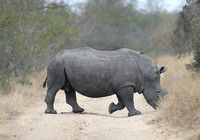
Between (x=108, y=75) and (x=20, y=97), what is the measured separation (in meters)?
2.96

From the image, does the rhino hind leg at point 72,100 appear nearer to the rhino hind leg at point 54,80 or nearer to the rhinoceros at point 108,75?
the rhinoceros at point 108,75

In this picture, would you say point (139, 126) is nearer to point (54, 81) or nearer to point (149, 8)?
point (54, 81)

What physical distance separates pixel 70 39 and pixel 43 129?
11.2 m

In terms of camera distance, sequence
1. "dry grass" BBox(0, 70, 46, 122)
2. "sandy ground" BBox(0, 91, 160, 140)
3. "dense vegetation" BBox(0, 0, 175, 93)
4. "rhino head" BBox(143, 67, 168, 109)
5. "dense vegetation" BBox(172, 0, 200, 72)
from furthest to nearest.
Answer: "dense vegetation" BBox(172, 0, 200, 72)
"dense vegetation" BBox(0, 0, 175, 93)
"rhino head" BBox(143, 67, 168, 109)
"dry grass" BBox(0, 70, 46, 122)
"sandy ground" BBox(0, 91, 160, 140)

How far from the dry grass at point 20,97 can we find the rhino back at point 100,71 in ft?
4.59

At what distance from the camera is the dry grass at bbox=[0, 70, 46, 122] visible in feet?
29.3

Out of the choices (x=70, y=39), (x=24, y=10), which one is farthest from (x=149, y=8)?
(x=24, y=10)

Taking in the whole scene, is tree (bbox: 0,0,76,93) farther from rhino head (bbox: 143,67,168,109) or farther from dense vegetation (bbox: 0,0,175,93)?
rhino head (bbox: 143,67,168,109)

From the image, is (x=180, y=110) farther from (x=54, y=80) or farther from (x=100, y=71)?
(x=54, y=80)

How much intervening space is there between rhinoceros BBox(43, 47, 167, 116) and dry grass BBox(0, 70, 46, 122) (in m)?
0.84

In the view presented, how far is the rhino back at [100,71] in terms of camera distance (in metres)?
8.99

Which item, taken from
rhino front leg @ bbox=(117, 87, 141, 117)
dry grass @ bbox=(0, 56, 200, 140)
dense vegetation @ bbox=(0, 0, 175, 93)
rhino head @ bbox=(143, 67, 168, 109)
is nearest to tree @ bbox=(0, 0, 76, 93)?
dense vegetation @ bbox=(0, 0, 175, 93)

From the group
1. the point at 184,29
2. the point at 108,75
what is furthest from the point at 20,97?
the point at 184,29

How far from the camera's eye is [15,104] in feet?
32.4
